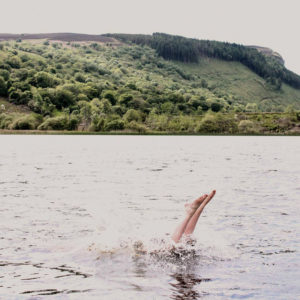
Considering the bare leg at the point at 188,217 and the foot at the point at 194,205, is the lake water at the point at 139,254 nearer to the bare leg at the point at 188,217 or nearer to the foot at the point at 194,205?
the bare leg at the point at 188,217

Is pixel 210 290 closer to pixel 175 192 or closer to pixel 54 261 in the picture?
pixel 54 261

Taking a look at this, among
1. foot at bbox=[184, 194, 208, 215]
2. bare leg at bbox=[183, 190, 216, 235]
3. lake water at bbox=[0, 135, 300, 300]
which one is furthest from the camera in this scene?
bare leg at bbox=[183, 190, 216, 235]

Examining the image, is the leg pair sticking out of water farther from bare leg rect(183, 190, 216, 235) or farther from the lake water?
the lake water

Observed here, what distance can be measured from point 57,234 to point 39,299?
282 inches

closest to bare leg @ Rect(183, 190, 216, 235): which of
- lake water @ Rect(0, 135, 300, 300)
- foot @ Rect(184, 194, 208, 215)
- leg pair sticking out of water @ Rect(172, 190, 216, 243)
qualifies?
leg pair sticking out of water @ Rect(172, 190, 216, 243)

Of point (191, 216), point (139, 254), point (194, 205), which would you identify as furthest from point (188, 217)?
point (139, 254)

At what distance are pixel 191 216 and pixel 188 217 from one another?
112 mm

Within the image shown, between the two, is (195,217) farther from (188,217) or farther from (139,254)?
(139,254)

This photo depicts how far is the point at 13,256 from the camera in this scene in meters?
15.0

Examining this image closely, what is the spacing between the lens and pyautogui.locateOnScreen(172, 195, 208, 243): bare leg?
13898 mm

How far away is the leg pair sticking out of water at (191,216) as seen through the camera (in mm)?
13938

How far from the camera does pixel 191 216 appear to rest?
46.9 ft

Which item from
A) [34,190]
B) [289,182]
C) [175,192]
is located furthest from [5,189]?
[289,182]

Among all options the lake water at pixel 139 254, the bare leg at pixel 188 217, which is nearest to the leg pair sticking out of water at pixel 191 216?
the bare leg at pixel 188 217
